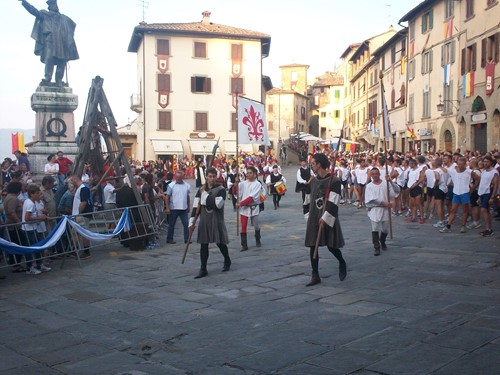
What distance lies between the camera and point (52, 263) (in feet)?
32.6

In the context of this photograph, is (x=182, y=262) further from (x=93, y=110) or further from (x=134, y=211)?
(x=93, y=110)

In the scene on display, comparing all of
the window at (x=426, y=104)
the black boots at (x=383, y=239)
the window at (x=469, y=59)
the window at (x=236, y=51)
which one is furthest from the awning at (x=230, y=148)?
the black boots at (x=383, y=239)

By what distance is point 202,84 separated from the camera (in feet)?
156

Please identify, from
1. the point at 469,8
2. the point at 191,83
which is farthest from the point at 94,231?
the point at 191,83

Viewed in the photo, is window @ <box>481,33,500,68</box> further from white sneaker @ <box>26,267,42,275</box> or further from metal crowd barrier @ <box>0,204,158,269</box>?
white sneaker @ <box>26,267,42,275</box>

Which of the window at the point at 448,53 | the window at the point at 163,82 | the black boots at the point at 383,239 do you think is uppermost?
the window at the point at 163,82

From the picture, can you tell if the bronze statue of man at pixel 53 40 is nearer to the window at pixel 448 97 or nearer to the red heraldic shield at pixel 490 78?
the red heraldic shield at pixel 490 78

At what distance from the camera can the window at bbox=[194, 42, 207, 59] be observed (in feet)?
155

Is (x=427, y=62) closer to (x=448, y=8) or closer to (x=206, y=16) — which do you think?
(x=448, y=8)

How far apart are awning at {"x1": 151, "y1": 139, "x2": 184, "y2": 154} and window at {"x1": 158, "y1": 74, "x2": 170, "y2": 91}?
4276 millimetres

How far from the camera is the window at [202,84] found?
155 feet

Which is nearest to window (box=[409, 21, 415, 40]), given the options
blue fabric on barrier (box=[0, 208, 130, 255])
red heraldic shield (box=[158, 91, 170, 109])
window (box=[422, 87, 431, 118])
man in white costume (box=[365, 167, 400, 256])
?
window (box=[422, 87, 431, 118])

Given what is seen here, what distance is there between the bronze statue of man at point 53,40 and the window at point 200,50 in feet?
→ 100

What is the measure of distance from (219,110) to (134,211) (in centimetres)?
3686
